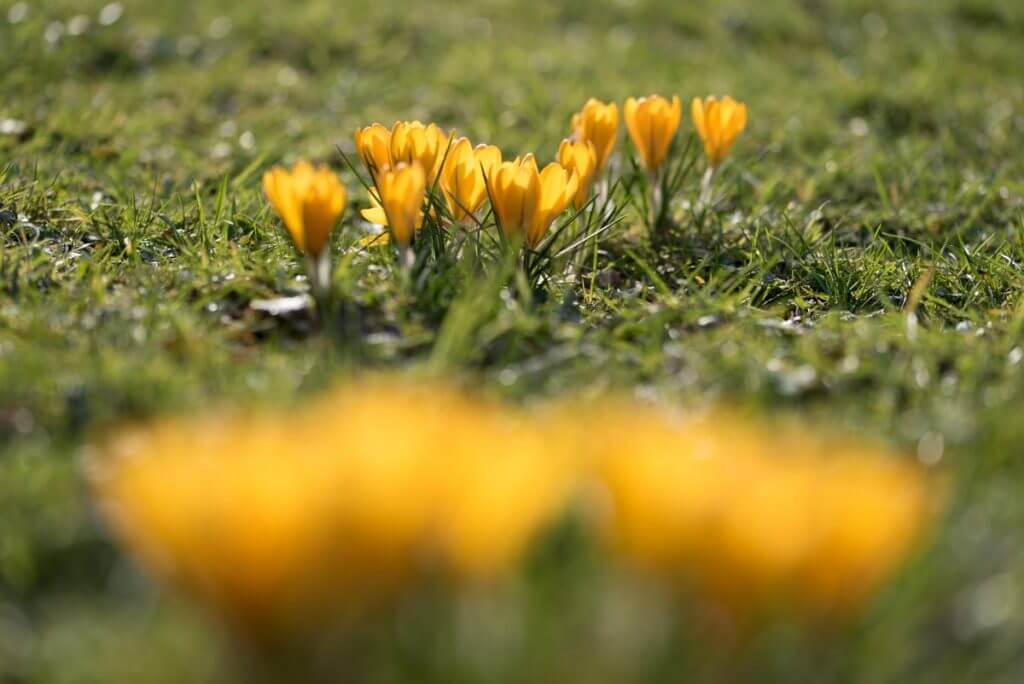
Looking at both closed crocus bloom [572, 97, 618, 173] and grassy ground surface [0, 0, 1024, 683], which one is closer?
grassy ground surface [0, 0, 1024, 683]

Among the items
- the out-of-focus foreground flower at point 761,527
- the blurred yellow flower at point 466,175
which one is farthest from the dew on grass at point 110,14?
the out-of-focus foreground flower at point 761,527

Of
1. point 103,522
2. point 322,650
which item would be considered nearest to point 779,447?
point 322,650

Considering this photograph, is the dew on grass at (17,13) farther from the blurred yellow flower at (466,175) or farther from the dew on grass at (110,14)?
the blurred yellow flower at (466,175)

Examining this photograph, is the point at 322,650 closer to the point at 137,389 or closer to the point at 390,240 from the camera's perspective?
the point at 137,389

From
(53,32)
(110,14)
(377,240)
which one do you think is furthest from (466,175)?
(110,14)

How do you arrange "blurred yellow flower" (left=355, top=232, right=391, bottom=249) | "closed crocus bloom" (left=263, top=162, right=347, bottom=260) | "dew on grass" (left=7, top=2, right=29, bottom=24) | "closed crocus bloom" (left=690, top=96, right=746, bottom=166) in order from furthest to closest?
"dew on grass" (left=7, top=2, right=29, bottom=24), "closed crocus bloom" (left=690, top=96, right=746, bottom=166), "blurred yellow flower" (left=355, top=232, right=391, bottom=249), "closed crocus bloom" (left=263, top=162, right=347, bottom=260)

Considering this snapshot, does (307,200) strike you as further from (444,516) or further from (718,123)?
(718,123)

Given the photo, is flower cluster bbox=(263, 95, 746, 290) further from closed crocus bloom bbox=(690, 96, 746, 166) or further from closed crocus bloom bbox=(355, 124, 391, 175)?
closed crocus bloom bbox=(690, 96, 746, 166)

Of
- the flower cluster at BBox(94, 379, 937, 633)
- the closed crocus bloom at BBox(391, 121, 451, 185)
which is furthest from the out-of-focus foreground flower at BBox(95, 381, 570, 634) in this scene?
the closed crocus bloom at BBox(391, 121, 451, 185)
